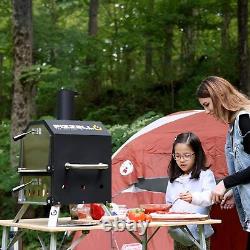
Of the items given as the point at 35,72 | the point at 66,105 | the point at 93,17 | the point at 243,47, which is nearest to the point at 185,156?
the point at 66,105

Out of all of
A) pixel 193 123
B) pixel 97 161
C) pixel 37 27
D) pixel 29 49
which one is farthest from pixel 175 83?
pixel 97 161

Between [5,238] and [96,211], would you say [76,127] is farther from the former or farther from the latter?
[5,238]

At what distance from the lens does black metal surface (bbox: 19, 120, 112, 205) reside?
3418 mm

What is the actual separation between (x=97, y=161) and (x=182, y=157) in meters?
0.97

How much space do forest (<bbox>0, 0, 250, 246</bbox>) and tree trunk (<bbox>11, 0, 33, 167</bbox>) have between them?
0.01 meters

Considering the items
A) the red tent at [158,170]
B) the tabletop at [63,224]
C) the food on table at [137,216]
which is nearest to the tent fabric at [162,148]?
the red tent at [158,170]

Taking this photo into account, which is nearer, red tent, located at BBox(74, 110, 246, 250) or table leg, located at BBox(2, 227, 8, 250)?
table leg, located at BBox(2, 227, 8, 250)

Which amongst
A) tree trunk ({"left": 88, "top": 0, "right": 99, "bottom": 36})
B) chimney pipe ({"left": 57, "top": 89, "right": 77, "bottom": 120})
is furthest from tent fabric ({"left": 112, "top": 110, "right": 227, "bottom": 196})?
tree trunk ({"left": 88, "top": 0, "right": 99, "bottom": 36})

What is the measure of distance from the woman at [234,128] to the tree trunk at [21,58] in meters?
5.28

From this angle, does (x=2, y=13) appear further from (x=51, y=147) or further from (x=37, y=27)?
(x=51, y=147)

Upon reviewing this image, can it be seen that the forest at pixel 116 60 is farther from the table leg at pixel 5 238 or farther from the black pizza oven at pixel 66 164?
the black pizza oven at pixel 66 164

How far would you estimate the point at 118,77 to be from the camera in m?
15.8

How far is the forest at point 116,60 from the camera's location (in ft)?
28.7

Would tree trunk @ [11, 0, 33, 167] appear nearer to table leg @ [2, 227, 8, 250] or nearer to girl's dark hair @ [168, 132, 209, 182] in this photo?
girl's dark hair @ [168, 132, 209, 182]
